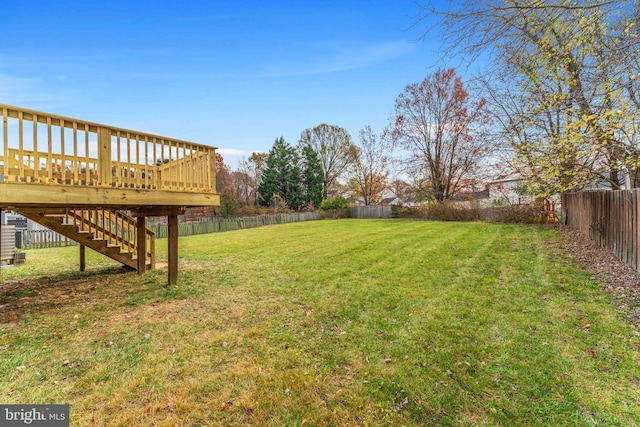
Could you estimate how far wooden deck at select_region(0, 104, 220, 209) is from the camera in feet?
11.5

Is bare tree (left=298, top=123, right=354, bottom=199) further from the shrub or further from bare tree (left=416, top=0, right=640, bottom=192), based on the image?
bare tree (left=416, top=0, right=640, bottom=192)

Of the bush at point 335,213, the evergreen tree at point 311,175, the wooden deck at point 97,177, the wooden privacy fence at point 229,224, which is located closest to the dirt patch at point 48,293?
the wooden deck at point 97,177

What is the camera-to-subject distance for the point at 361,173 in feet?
101

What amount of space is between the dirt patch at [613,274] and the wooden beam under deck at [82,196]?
22.9 ft

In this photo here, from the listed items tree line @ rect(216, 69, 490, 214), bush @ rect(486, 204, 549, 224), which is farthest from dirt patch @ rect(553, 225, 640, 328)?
bush @ rect(486, 204, 549, 224)

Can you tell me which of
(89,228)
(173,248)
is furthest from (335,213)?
(173,248)

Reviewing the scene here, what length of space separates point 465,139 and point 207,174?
18.5m

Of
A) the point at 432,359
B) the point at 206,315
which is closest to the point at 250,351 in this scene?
the point at 206,315

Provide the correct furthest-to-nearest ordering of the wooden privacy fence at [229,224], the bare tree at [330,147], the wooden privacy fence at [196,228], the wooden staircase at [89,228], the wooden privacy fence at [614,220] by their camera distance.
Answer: the bare tree at [330,147] < the wooden privacy fence at [229,224] < the wooden privacy fence at [196,228] < the wooden staircase at [89,228] < the wooden privacy fence at [614,220]

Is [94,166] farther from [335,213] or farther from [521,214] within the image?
[335,213]

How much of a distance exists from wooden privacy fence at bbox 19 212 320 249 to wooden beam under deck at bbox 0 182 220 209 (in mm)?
12445

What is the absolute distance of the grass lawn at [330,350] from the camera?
7.15 ft

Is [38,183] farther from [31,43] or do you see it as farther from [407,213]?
[407,213]

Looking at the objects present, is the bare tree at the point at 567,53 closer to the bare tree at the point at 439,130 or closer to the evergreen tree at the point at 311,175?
the bare tree at the point at 439,130
